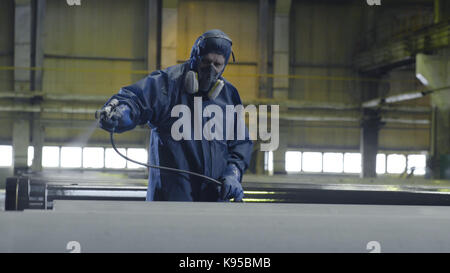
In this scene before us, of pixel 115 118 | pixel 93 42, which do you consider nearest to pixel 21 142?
pixel 93 42

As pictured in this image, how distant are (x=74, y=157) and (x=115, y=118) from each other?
9677 mm

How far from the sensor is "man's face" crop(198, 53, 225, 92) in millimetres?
2197

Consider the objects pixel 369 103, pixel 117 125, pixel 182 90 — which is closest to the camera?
pixel 117 125

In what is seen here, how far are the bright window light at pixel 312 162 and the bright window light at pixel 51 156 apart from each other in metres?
6.28

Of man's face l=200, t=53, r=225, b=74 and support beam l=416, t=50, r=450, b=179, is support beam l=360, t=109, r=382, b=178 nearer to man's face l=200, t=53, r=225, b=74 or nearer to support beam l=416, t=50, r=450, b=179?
support beam l=416, t=50, r=450, b=179

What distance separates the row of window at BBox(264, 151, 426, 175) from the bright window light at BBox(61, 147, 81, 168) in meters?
5.27

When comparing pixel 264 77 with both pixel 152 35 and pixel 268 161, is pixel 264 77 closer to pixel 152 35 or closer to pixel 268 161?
pixel 268 161

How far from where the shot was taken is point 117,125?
192 centimetres

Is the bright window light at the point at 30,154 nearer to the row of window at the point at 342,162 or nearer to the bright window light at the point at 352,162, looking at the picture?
Result: the row of window at the point at 342,162

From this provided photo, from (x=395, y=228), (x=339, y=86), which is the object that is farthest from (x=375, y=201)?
(x=339, y=86)

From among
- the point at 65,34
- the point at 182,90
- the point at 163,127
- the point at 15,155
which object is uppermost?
the point at 65,34

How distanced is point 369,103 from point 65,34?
7.65 metres

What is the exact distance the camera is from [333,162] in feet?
38.4
